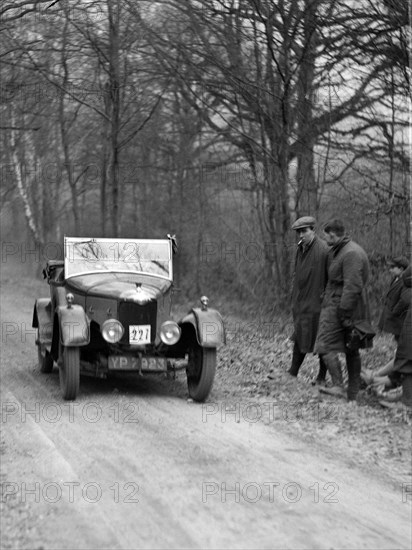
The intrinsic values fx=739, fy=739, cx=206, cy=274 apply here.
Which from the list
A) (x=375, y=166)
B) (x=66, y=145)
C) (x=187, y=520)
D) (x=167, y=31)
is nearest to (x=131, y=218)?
(x=66, y=145)

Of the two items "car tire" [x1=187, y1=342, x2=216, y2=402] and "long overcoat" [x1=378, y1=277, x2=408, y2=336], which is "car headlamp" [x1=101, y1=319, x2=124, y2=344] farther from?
"long overcoat" [x1=378, y1=277, x2=408, y2=336]

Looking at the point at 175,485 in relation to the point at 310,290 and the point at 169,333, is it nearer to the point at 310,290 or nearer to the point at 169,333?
the point at 169,333

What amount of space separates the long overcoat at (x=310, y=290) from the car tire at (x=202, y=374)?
1.25 m

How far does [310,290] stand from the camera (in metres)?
8.91

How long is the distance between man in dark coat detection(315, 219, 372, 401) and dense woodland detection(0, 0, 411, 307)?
Result: 3.71m

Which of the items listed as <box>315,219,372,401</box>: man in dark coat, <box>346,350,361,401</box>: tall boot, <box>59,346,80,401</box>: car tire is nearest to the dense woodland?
<box>315,219,372,401</box>: man in dark coat

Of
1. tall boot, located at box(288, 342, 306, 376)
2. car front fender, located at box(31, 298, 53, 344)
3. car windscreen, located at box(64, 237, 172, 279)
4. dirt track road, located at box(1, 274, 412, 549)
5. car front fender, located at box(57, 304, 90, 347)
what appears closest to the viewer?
dirt track road, located at box(1, 274, 412, 549)

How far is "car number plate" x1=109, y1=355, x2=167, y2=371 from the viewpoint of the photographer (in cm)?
841

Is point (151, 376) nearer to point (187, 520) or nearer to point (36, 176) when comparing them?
point (187, 520)

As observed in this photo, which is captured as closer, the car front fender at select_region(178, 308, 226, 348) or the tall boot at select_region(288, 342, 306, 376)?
the car front fender at select_region(178, 308, 226, 348)

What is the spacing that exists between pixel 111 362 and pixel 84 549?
4092 millimetres

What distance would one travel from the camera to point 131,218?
24438 millimetres

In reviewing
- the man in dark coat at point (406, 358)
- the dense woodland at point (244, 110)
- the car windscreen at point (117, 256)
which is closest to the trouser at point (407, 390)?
the man in dark coat at point (406, 358)

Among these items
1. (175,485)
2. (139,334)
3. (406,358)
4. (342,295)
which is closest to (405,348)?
(406,358)
